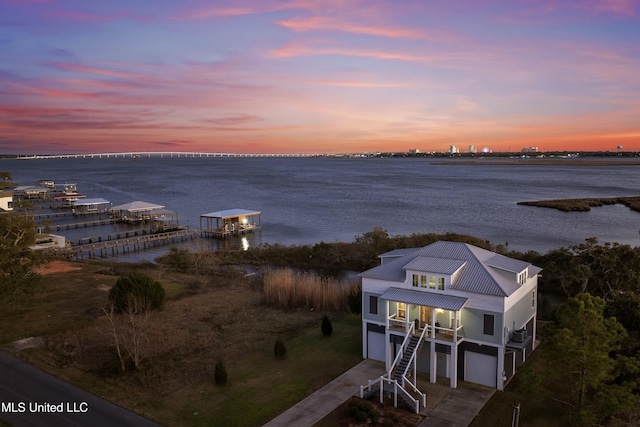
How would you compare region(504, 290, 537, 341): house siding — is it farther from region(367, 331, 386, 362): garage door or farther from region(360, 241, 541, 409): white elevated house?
region(367, 331, 386, 362): garage door

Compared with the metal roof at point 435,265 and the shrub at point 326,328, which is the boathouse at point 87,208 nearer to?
the shrub at point 326,328

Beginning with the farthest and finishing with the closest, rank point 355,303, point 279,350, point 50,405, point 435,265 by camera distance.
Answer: point 355,303 < point 279,350 < point 435,265 < point 50,405

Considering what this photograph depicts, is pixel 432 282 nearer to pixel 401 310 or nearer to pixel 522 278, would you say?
pixel 401 310

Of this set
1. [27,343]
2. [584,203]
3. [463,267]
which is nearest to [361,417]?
[463,267]

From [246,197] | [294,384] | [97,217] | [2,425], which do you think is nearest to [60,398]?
[2,425]

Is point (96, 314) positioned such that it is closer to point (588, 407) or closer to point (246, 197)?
point (588, 407)

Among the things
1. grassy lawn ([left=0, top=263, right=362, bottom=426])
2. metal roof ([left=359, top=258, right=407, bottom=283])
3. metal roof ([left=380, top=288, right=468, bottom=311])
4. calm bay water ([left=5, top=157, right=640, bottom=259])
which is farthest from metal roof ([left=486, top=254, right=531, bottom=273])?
calm bay water ([left=5, top=157, right=640, bottom=259])

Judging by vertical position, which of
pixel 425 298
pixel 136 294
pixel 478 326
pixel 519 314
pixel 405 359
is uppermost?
pixel 425 298

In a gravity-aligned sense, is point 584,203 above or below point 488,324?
below
